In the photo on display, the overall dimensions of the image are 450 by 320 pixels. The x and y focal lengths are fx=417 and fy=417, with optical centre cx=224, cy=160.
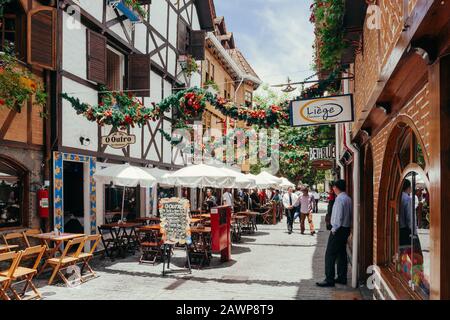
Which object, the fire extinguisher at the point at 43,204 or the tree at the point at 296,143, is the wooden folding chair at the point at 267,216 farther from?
the fire extinguisher at the point at 43,204

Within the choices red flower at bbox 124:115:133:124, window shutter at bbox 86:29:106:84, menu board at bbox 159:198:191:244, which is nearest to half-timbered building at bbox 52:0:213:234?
window shutter at bbox 86:29:106:84

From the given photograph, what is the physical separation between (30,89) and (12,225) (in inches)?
121

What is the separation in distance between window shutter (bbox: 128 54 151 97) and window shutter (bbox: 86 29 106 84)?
1960 millimetres

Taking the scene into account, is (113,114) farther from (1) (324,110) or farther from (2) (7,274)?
(1) (324,110)

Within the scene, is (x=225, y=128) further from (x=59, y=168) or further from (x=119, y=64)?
(x=59, y=168)

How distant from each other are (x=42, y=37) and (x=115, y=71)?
4.53m

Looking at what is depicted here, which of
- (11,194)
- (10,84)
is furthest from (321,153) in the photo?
(10,84)

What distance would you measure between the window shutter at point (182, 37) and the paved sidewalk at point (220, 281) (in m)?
10.4

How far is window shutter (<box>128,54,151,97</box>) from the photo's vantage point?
1391cm

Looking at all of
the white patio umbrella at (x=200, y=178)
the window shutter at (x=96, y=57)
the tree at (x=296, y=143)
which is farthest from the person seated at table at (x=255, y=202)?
the window shutter at (x=96, y=57)

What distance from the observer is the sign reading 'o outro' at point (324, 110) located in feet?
23.5

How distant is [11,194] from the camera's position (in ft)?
29.2
